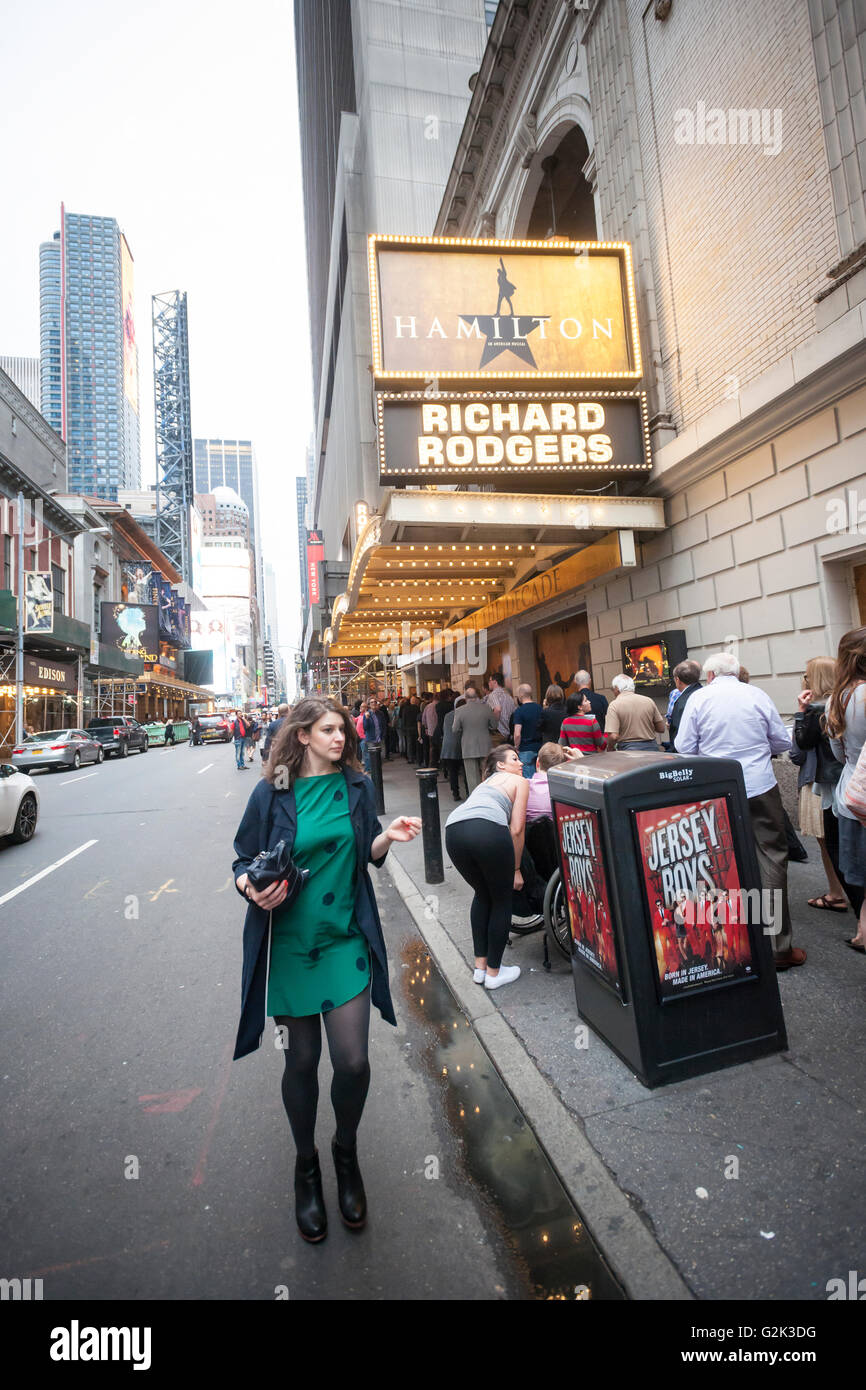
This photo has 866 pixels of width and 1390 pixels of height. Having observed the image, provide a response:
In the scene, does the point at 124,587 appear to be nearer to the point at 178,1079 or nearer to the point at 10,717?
the point at 10,717

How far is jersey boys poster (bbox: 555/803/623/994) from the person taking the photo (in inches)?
125

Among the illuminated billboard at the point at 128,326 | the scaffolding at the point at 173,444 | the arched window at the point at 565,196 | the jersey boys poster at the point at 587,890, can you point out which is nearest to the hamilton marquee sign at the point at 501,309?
the arched window at the point at 565,196

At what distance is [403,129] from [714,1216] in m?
40.9

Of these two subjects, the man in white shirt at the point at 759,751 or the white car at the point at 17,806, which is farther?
the white car at the point at 17,806

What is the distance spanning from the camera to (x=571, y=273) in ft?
33.3

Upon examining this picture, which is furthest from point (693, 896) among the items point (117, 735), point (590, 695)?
point (117, 735)

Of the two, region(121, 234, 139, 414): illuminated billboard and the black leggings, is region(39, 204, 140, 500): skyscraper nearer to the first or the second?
region(121, 234, 139, 414): illuminated billboard

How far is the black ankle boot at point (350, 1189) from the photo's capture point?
236cm

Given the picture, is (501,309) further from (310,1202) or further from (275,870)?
(310,1202)

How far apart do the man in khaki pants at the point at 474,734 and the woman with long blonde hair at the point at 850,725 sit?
6.11m

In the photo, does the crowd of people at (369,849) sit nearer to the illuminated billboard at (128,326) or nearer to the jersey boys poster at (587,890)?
the jersey boys poster at (587,890)

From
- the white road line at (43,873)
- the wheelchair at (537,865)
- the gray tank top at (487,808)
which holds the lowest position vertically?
the white road line at (43,873)
